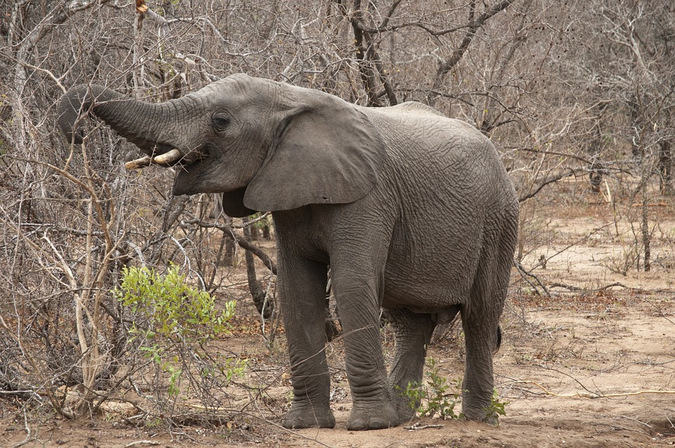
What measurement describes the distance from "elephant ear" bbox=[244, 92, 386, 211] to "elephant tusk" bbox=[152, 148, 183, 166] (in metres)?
0.51

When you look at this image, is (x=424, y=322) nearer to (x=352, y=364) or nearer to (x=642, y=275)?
(x=352, y=364)

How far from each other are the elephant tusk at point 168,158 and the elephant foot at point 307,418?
1781 millimetres

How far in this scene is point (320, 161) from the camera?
5.74 metres

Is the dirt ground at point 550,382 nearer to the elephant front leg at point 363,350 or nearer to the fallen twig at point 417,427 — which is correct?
the fallen twig at point 417,427

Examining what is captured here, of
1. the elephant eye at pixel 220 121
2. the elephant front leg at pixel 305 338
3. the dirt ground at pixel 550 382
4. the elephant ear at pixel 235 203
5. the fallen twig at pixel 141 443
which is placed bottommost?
the dirt ground at pixel 550 382

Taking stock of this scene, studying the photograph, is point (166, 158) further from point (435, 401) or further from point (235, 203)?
point (435, 401)

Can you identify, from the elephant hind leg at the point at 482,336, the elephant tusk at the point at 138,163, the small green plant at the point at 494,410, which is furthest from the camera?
the elephant hind leg at the point at 482,336

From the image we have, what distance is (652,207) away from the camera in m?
18.8

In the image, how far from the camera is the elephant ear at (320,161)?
5605 millimetres

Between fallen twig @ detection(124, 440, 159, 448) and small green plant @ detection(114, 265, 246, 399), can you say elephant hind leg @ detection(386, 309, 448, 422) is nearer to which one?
small green plant @ detection(114, 265, 246, 399)

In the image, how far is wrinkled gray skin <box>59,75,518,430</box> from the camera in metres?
5.46

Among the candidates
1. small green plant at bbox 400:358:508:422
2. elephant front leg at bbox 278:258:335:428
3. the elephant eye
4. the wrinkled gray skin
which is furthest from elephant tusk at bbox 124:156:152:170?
small green plant at bbox 400:358:508:422

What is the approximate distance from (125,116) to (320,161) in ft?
3.80

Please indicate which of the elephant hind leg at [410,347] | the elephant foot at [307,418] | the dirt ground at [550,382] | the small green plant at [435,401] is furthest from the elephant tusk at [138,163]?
the elephant hind leg at [410,347]
